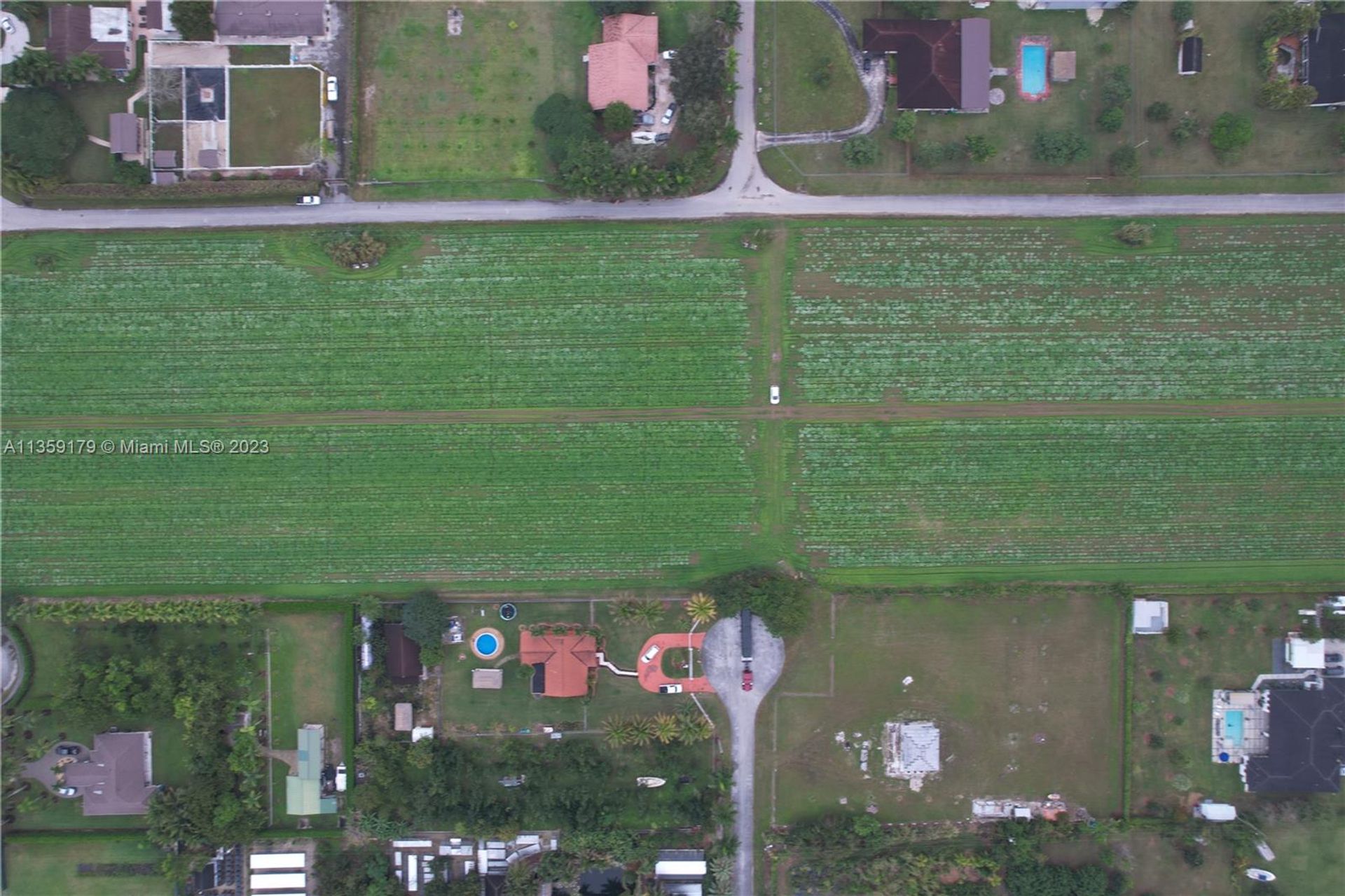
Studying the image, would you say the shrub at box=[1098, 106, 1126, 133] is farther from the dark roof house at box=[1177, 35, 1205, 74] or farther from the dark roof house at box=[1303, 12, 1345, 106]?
the dark roof house at box=[1303, 12, 1345, 106]

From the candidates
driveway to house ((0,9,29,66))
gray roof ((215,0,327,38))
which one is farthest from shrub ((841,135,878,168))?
driveway to house ((0,9,29,66))

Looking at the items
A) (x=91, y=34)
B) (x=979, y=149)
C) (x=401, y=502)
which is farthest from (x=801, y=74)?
(x=91, y=34)

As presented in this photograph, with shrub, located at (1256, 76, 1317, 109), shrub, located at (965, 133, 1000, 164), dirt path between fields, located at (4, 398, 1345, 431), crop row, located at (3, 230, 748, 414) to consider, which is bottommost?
dirt path between fields, located at (4, 398, 1345, 431)

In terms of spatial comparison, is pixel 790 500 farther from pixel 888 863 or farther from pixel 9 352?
pixel 9 352

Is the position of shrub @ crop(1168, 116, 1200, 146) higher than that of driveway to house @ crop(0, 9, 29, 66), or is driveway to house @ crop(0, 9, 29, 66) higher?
driveway to house @ crop(0, 9, 29, 66)

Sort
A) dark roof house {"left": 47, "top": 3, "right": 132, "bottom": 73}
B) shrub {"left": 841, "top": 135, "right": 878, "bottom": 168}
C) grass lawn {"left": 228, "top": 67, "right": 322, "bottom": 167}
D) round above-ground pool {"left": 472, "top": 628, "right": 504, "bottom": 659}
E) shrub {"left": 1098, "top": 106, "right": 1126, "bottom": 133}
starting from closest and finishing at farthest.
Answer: shrub {"left": 1098, "top": 106, "right": 1126, "bottom": 133}, shrub {"left": 841, "top": 135, "right": 878, "bottom": 168}, dark roof house {"left": 47, "top": 3, "right": 132, "bottom": 73}, round above-ground pool {"left": 472, "top": 628, "right": 504, "bottom": 659}, grass lawn {"left": 228, "top": 67, "right": 322, "bottom": 167}

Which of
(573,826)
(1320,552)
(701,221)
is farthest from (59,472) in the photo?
(1320,552)

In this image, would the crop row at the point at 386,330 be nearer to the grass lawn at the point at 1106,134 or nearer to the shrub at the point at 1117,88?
the grass lawn at the point at 1106,134
